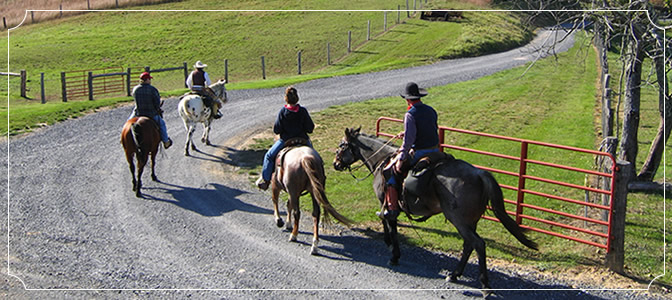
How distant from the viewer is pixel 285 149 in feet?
36.1

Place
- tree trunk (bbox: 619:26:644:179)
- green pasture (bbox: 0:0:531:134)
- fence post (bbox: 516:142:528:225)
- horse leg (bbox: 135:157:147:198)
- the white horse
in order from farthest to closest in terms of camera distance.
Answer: green pasture (bbox: 0:0:531:134)
the white horse
horse leg (bbox: 135:157:147:198)
tree trunk (bbox: 619:26:644:179)
fence post (bbox: 516:142:528:225)

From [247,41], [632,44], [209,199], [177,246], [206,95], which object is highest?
[247,41]

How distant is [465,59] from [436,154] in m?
30.3

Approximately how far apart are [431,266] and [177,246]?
4471 mm

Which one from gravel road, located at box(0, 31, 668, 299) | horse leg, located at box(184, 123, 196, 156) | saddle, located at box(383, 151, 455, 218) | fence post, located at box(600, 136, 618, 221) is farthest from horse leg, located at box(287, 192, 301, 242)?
horse leg, located at box(184, 123, 196, 156)

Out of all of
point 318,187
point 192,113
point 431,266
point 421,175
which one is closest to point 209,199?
point 318,187

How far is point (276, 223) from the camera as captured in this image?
1168cm

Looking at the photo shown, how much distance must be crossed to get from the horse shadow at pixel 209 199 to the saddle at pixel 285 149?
176cm

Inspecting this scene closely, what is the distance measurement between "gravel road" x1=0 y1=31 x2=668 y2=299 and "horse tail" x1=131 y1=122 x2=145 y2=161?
0.90 m

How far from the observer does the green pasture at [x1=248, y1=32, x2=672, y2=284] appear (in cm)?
A: 1025

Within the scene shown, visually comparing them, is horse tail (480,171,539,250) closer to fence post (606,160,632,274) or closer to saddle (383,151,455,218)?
saddle (383,151,455,218)

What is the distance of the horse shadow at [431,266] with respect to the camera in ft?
28.8

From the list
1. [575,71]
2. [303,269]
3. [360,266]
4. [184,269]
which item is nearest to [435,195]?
[360,266]

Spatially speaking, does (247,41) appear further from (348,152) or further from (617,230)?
(617,230)
